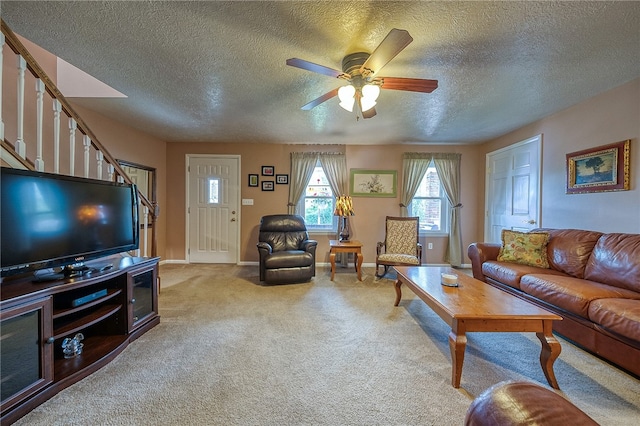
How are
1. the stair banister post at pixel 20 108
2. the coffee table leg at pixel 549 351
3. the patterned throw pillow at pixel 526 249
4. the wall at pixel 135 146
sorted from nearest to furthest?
1. the coffee table leg at pixel 549 351
2. the stair banister post at pixel 20 108
3. the patterned throw pillow at pixel 526 249
4. the wall at pixel 135 146

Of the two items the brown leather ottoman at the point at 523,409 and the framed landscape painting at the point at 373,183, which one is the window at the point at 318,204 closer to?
the framed landscape painting at the point at 373,183

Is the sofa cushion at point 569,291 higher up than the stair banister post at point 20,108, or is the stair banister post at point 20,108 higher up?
the stair banister post at point 20,108

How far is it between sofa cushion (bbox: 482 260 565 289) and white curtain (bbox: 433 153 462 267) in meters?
1.71

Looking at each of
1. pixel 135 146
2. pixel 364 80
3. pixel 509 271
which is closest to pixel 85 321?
pixel 364 80

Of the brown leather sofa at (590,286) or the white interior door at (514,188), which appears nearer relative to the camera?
the brown leather sofa at (590,286)

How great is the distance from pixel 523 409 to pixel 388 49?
5.74 feet

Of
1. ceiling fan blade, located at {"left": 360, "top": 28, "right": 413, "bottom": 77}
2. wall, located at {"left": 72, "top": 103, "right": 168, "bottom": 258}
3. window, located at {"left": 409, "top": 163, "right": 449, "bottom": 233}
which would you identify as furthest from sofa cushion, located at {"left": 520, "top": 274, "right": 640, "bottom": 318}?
wall, located at {"left": 72, "top": 103, "right": 168, "bottom": 258}

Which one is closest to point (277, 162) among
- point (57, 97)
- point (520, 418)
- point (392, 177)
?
point (392, 177)

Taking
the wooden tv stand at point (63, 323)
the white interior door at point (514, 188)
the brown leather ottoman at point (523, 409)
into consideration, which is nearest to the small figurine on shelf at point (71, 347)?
the wooden tv stand at point (63, 323)

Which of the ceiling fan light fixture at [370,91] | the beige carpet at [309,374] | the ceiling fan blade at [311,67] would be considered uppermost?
the ceiling fan blade at [311,67]

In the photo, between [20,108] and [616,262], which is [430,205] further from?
[20,108]

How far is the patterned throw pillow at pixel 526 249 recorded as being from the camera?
9.30 ft

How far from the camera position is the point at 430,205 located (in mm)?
4883

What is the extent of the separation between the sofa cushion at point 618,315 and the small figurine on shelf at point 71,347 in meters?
3.65
